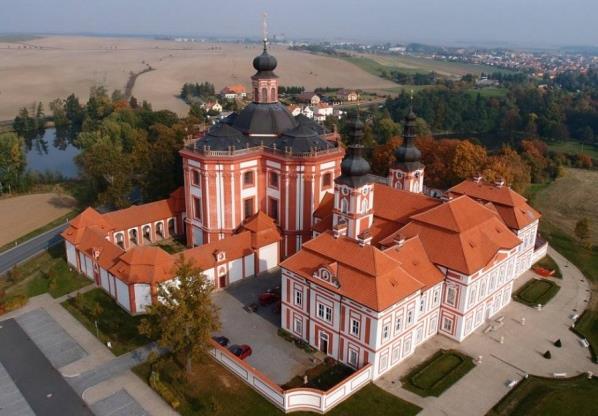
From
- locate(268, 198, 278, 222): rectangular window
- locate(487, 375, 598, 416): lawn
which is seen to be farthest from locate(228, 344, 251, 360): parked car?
locate(268, 198, 278, 222): rectangular window

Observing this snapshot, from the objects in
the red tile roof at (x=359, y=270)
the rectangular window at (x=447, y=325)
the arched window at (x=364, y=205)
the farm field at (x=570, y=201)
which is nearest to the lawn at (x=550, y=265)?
the farm field at (x=570, y=201)

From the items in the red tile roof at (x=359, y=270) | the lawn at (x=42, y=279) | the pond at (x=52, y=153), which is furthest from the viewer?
the pond at (x=52, y=153)

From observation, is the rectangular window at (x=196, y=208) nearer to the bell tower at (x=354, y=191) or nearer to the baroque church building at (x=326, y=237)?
the baroque church building at (x=326, y=237)

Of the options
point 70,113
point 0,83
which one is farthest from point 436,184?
point 0,83

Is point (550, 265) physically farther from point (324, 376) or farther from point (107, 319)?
point (107, 319)

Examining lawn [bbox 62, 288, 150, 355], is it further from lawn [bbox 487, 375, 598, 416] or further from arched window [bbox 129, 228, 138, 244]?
lawn [bbox 487, 375, 598, 416]
